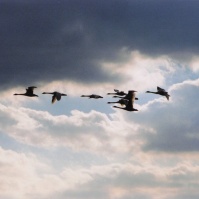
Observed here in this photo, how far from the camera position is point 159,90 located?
119312 mm

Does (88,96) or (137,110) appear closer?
(137,110)

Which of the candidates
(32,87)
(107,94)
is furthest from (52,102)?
(107,94)

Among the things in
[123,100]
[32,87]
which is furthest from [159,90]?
[32,87]

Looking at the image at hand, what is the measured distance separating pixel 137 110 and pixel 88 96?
1498 cm

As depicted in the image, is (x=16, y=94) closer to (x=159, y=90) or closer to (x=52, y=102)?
(x=52, y=102)

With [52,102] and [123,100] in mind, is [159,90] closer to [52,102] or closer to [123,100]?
[123,100]

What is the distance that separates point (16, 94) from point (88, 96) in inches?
569

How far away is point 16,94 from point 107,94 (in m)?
18.0

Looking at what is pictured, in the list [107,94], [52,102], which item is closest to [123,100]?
[107,94]

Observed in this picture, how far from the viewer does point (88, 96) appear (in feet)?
414

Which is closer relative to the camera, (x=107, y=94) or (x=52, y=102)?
(x=52, y=102)

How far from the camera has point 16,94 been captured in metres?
122

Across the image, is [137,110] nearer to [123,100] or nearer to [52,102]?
[123,100]

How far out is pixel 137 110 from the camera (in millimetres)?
114438
